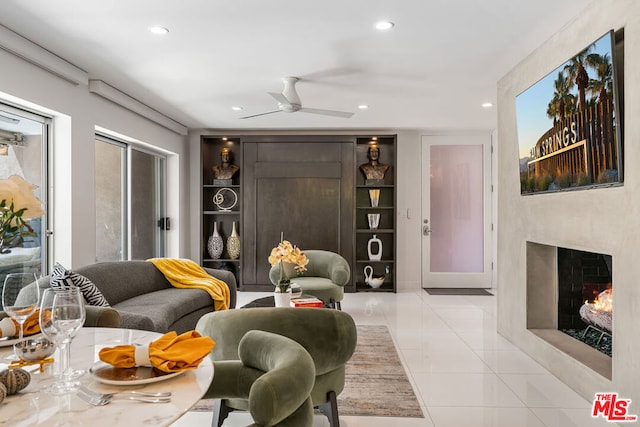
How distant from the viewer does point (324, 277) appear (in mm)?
5805

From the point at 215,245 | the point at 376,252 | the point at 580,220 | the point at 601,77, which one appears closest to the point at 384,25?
the point at 601,77

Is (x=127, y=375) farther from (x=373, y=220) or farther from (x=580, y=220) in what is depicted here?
(x=373, y=220)

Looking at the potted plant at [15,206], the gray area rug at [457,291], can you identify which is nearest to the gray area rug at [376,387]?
the potted plant at [15,206]

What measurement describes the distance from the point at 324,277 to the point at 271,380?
458cm

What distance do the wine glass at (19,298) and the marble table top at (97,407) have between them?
134 millimetres

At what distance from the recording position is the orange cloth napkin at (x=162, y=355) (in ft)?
4.07

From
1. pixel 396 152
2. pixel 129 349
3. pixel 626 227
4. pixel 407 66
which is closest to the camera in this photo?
pixel 129 349

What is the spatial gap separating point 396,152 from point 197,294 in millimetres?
4117

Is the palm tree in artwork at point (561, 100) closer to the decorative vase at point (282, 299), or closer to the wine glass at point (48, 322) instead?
the decorative vase at point (282, 299)

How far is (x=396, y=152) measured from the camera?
24.4ft

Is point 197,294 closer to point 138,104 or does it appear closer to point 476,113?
point 138,104

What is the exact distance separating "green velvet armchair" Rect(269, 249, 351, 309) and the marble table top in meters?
3.71

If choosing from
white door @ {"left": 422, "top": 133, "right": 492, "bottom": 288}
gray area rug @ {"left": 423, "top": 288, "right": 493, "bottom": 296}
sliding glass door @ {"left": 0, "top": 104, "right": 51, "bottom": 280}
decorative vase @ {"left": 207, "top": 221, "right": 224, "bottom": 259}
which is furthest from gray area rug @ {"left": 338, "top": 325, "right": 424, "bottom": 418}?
decorative vase @ {"left": 207, "top": 221, "right": 224, "bottom": 259}

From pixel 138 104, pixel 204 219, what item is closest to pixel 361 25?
pixel 138 104
